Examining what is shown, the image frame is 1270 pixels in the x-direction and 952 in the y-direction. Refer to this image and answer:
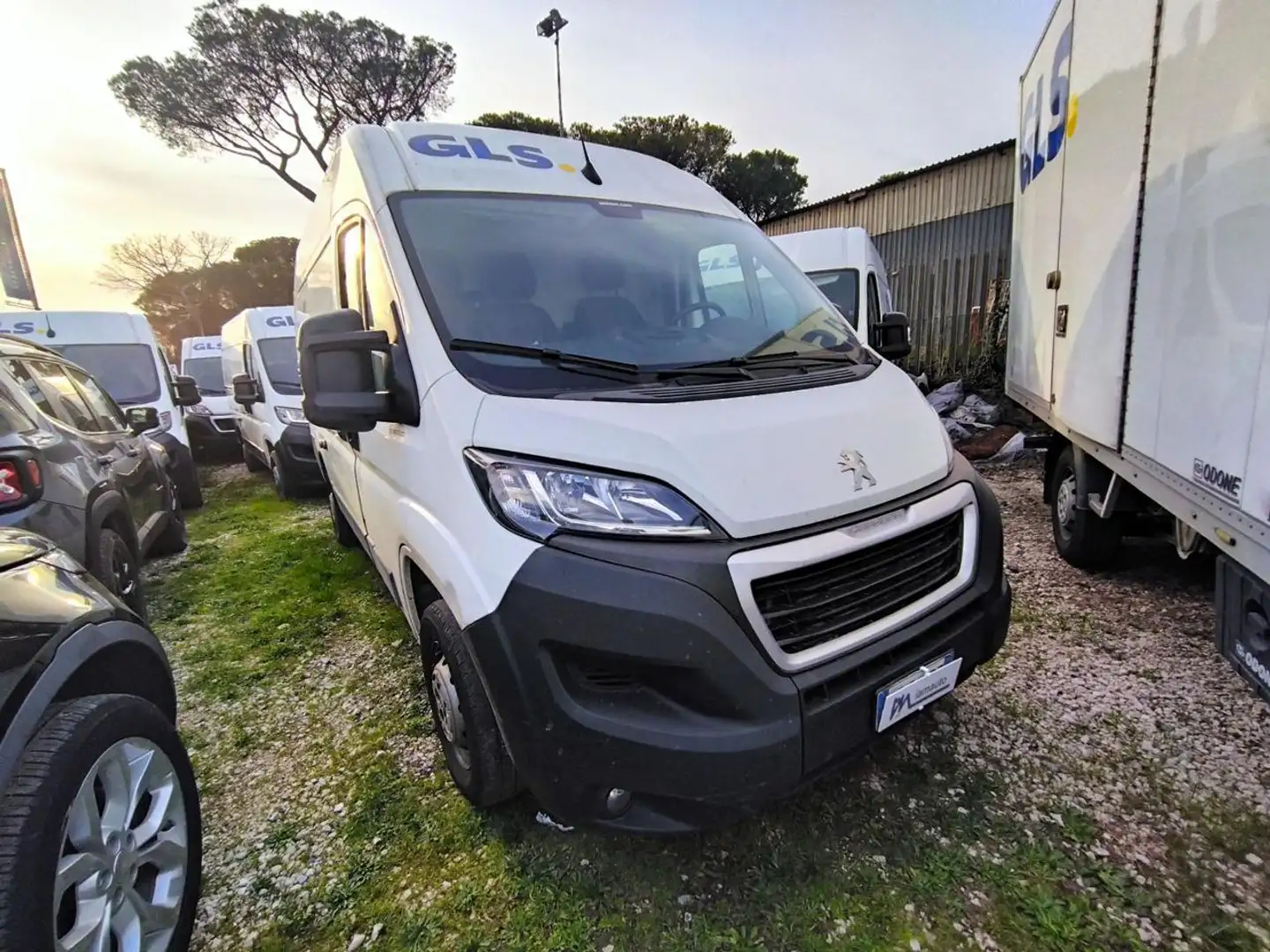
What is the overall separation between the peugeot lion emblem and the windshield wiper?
0.69 metres

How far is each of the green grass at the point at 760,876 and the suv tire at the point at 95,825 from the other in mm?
402

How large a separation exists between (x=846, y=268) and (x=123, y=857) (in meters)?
7.48

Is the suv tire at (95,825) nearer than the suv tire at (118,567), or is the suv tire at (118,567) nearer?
the suv tire at (95,825)

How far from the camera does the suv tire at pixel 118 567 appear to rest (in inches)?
142

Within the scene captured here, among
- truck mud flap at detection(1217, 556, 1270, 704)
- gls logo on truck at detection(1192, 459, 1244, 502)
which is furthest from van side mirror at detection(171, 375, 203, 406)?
truck mud flap at detection(1217, 556, 1270, 704)

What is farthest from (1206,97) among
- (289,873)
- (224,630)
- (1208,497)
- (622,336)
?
(224,630)

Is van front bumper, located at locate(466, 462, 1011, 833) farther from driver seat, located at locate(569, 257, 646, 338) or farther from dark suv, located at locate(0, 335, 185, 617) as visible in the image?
dark suv, located at locate(0, 335, 185, 617)

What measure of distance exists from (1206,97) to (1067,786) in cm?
246

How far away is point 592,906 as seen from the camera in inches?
77.8

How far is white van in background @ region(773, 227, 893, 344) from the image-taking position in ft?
23.6

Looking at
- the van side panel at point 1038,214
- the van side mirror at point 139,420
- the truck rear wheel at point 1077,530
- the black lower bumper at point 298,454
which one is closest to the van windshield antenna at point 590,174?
the van side panel at point 1038,214

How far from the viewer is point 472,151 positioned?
2879 millimetres

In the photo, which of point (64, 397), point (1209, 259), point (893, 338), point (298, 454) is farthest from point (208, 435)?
point (1209, 259)

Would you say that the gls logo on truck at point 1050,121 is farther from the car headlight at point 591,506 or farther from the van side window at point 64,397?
the van side window at point 64,397
